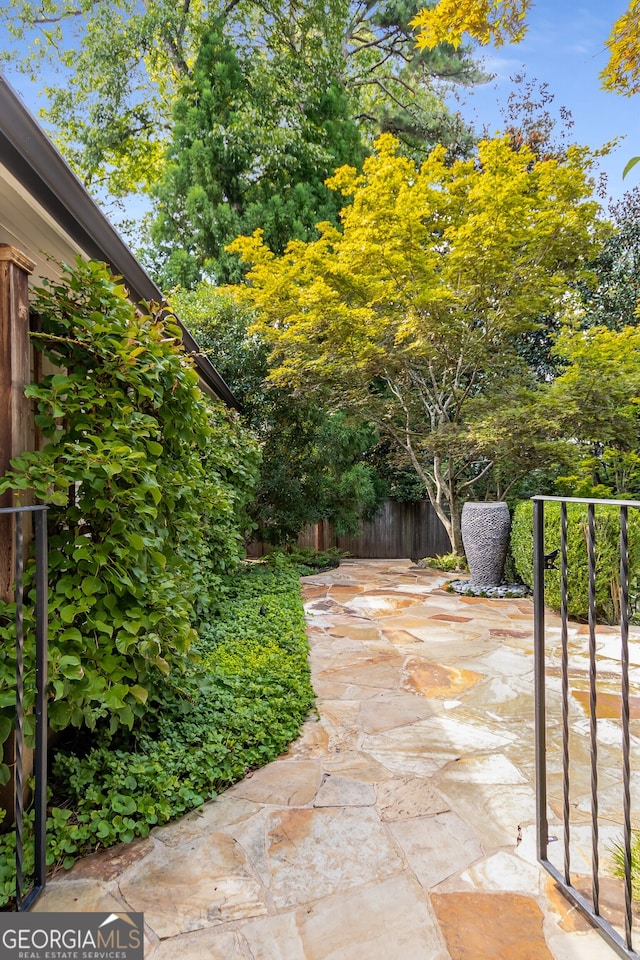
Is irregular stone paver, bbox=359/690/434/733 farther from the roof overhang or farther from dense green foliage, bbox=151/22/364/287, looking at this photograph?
dense green foliage, bbox=151/22/364/287

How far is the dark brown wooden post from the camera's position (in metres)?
1.66

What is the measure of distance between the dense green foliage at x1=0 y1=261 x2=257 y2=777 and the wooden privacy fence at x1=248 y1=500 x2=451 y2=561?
7694mm

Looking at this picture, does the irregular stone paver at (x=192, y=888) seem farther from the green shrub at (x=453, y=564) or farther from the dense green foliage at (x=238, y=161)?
the dense green foliage at (x=238, y=161)

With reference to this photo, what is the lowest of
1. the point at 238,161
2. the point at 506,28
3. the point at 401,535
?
the point at 401,535

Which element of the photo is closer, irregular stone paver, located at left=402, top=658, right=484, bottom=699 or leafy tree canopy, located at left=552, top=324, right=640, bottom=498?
irregular stone paver, located at left=402, top=658, right=484, bottom=699

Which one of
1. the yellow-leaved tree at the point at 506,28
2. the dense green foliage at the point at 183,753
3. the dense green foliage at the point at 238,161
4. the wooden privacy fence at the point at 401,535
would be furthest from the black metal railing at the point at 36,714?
the dense green foliage at the point at 238,161

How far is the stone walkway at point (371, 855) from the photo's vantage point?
1.36 metres

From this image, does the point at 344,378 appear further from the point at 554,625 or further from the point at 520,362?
the point at 554,625

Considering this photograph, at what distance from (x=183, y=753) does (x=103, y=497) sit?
1025 mm

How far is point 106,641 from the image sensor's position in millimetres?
1816

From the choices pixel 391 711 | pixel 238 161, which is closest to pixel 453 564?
pixel 391 711

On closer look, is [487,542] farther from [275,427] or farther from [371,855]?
[371,855]

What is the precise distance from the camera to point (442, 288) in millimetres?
6355

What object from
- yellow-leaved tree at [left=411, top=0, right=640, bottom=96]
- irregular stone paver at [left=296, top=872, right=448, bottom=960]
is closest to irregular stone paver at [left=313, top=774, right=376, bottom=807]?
irregular stone paver at [left=296, top=872, right=448, bottom=960]
